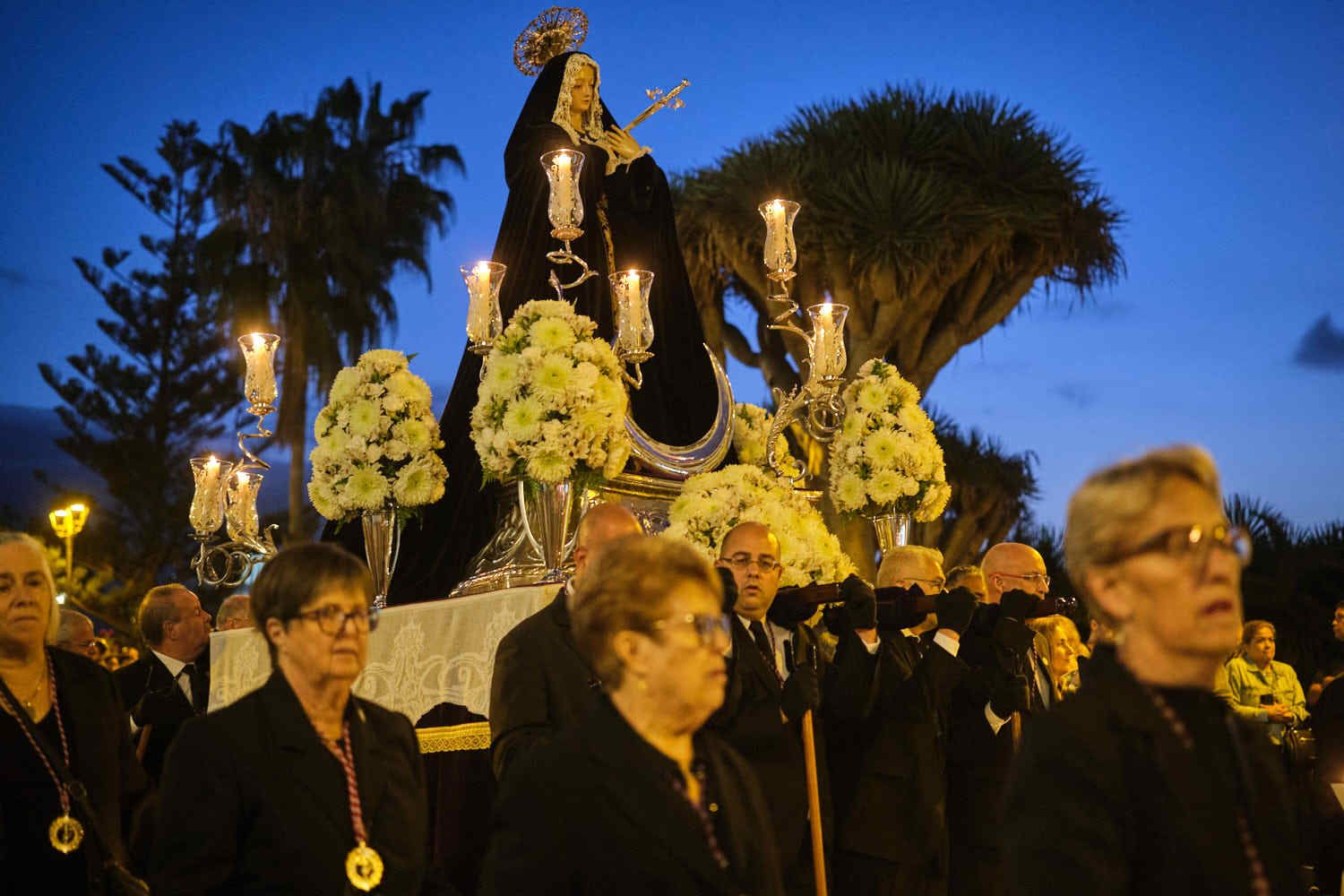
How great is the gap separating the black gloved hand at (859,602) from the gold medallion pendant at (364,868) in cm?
227

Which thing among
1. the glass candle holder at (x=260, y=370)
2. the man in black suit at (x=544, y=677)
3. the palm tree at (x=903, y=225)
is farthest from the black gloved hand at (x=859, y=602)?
the palm tree at (x=903, y=225)

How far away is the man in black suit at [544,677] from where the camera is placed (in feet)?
13.8

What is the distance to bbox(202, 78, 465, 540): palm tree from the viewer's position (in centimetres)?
3328

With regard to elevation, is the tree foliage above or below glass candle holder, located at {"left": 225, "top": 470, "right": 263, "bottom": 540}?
above

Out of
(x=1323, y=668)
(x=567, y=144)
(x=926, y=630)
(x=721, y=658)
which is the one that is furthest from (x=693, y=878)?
(x=1323, y=668)

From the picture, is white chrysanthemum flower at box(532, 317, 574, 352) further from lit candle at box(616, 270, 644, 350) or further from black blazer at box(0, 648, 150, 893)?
black blazer at box(0, 648, 150, 893)

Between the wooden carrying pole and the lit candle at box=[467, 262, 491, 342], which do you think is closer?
the wooden carrying pole

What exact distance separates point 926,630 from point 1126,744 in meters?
3.81

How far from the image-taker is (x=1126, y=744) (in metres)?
2.17

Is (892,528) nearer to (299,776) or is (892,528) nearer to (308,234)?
(299,776)

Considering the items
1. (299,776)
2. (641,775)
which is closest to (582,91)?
(299,776)

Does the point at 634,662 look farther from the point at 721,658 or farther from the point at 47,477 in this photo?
the point at 47,477

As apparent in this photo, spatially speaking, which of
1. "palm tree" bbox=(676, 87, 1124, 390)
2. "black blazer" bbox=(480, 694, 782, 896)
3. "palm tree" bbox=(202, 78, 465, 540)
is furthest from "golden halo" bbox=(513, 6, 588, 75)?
"palm tree" bbox=(202, 78, 465, 540)

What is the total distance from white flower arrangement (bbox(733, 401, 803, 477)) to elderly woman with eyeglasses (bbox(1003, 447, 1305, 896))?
17.8 ft
